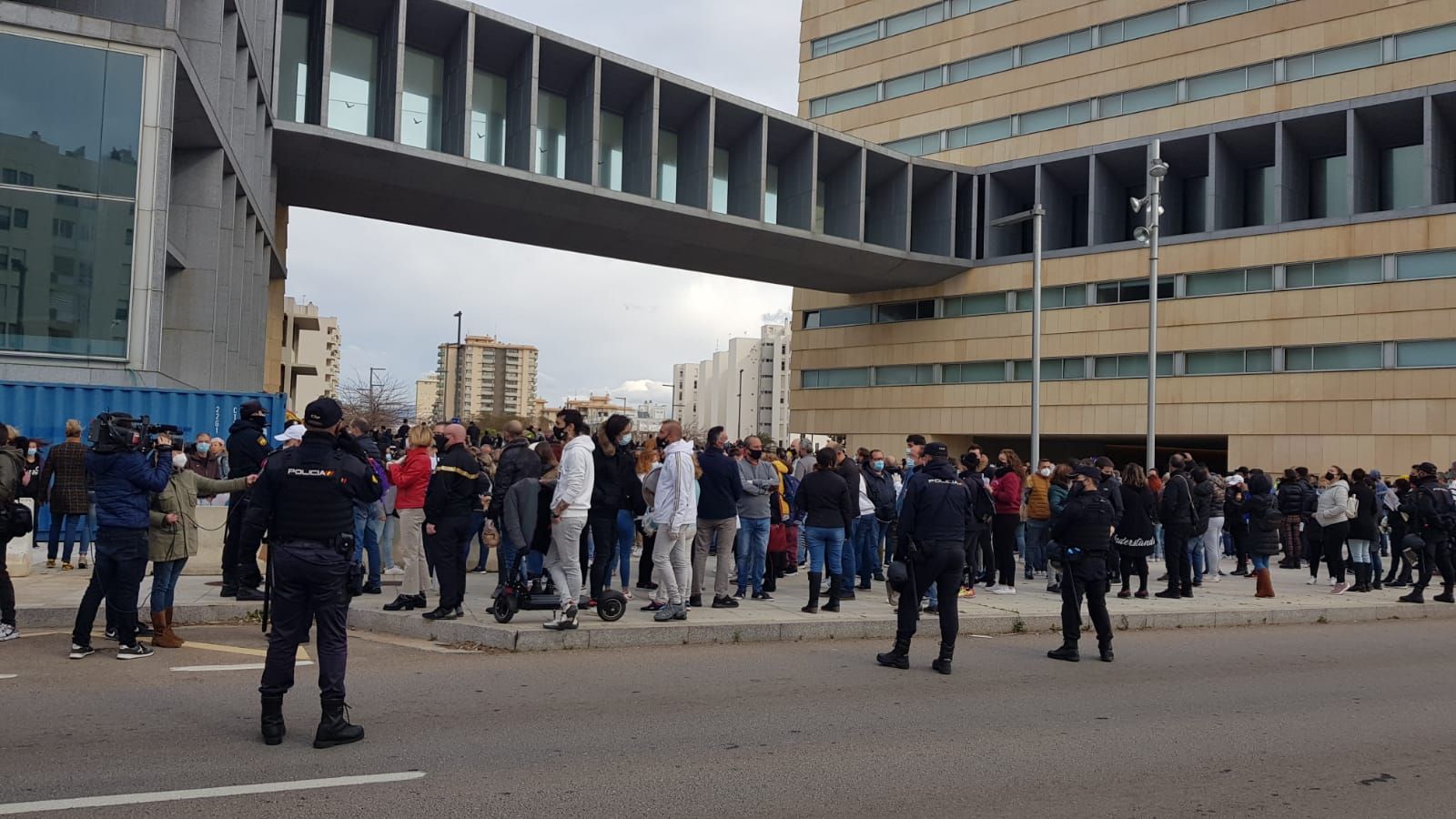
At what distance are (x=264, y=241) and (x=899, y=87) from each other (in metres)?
30.9

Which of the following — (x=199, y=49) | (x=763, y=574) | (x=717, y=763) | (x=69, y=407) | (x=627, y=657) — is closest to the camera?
(x=717, y=763)

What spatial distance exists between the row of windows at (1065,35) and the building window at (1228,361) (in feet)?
41.4

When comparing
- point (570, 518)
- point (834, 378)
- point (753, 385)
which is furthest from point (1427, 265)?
point (753, 385)

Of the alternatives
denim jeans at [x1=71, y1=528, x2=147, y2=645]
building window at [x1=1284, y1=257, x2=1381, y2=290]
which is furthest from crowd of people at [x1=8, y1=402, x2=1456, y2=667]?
building window at [x1=1284, y1=257, x2=1381, y2=290]

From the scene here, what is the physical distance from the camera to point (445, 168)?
100 ft

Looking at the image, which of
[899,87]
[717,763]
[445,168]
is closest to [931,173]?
[899,87]

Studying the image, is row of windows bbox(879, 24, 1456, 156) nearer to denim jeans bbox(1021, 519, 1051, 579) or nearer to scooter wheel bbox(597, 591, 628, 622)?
denim jeans bbox(1021, 519, 1051, 579)

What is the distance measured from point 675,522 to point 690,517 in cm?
17

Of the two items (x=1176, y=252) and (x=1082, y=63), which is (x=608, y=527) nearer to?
(x=1176, y=252)

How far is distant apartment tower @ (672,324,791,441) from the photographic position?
14175cm

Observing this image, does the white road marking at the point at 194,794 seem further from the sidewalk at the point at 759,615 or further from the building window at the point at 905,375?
the building window at the point at 905,375

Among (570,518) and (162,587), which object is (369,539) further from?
(570,518)

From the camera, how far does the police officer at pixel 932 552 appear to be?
30.2 feet

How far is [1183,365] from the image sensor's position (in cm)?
3928
